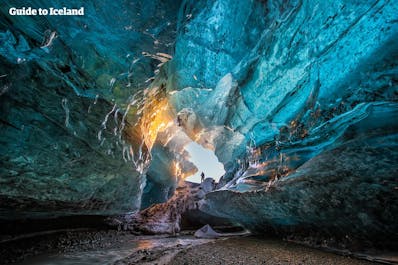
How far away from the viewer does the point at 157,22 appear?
4746 mm

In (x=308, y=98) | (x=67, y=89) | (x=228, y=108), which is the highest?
(x=228, y=108)

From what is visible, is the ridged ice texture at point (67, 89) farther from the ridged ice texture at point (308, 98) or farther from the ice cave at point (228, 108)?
the ridged ice texture at point (308, 98)

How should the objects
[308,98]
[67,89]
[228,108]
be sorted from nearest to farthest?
1. [308,98]
2. [67,89]
3. [228,108]

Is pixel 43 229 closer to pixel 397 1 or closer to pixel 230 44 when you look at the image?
pixel 230 44

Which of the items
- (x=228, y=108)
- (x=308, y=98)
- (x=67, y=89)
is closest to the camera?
(x=308, y=98)

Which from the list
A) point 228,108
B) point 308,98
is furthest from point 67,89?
point 308,98

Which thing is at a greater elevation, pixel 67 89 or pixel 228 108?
pixel 228 108

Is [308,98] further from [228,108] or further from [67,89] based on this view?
[67,89]

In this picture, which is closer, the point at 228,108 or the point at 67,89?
the point at 67,89

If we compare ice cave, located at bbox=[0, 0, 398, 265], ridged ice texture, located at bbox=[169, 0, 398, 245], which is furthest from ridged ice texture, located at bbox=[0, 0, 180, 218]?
ridged ice texture, located at bbox=[169, 0, 398, 245]

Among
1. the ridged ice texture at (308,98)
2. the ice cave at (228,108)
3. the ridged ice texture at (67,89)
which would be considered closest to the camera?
the ridged ice texture at (308,98)

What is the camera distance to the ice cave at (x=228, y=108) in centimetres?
356

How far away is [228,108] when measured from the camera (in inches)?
282

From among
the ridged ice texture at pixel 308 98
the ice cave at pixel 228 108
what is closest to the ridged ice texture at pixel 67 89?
the ice cave at pixel 228 108
